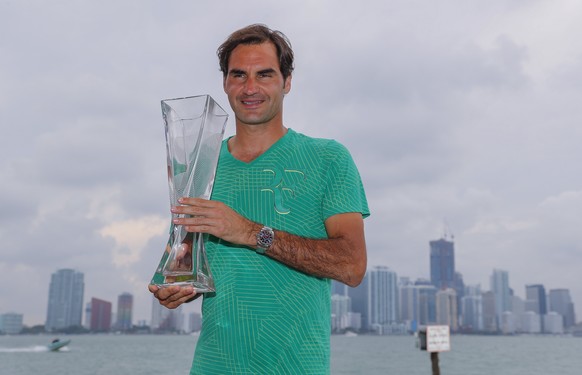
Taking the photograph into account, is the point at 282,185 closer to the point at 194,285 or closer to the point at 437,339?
the point at 194,285

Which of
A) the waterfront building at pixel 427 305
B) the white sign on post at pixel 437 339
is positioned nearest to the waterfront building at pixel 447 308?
the waterfront building at pixel 427 305

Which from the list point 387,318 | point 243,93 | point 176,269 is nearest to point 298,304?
point 176,269

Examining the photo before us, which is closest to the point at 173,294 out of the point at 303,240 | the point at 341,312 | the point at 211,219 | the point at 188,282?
the point at 188,282

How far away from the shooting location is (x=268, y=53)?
1994mm

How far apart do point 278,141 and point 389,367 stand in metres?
68.3

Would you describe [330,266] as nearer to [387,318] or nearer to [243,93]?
[243,93]

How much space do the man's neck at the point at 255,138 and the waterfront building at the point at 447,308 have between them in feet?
568

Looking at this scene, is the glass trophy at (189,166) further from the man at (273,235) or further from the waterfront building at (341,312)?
the waterfront building at (341,312)

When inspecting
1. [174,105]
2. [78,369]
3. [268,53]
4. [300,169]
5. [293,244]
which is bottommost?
[78,369]

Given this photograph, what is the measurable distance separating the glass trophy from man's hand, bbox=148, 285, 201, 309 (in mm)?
25

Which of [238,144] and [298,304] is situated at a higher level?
[238,144]

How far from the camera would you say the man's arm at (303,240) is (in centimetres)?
159

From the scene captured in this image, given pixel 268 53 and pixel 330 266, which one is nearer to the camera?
pixel 330 266

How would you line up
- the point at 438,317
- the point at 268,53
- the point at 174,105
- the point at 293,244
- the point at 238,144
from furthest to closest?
the point at 438,317
the point at 238,144
the point at 268,53
the point at 174,105
the point at 293,244
